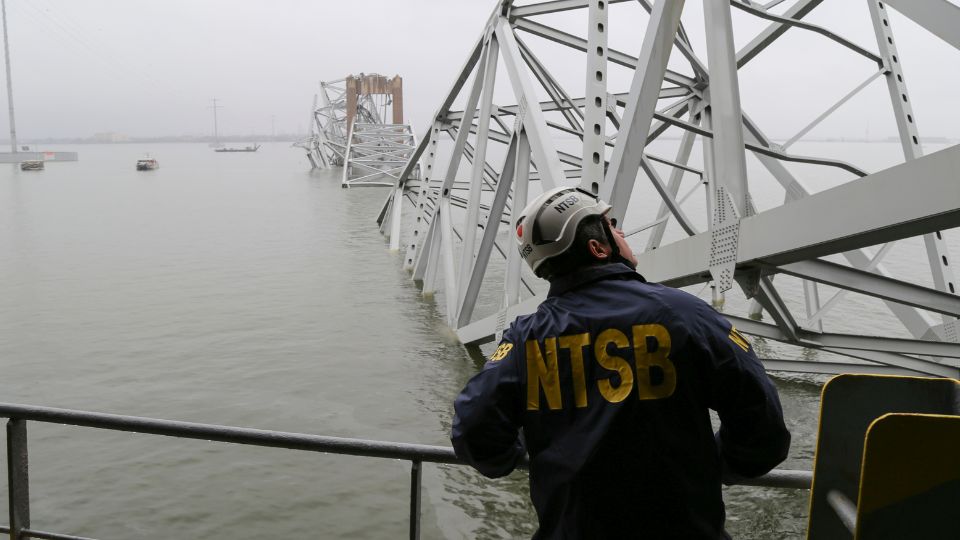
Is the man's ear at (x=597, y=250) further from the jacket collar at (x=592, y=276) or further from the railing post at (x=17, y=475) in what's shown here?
the railing post at (x=17, y=475)

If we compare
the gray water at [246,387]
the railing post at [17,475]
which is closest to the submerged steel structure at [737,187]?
the gray water at [246,387]

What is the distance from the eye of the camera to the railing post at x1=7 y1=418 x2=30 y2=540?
3.48 metres

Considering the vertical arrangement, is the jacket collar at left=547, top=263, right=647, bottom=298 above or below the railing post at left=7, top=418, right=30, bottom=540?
above

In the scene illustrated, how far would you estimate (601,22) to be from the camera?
791cm

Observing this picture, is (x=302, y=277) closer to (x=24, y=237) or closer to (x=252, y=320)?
(x=252, y=320)

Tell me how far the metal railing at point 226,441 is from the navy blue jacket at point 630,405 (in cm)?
47

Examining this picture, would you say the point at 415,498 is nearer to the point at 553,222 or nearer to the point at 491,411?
the point at 491,411

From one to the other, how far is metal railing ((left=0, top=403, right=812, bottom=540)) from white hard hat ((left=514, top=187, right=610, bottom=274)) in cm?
80

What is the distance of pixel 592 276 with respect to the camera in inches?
86.9

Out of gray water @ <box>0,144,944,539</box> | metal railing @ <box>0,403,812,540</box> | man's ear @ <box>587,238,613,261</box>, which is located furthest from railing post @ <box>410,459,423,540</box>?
gray water @ <box>0,144,944,539</box>

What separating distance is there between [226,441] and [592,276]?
1.77 meters

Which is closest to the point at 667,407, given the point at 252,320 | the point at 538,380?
the point at 538,380

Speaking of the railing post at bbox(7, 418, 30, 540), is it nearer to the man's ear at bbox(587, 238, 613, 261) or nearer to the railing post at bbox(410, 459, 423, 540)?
the railing post at bbox(410, 459, 423, 540)

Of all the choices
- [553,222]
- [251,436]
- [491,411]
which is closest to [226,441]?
[251,436]
